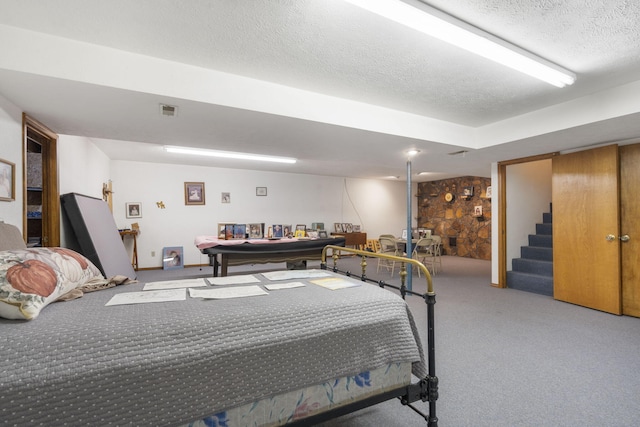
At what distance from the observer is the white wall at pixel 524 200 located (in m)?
5.34

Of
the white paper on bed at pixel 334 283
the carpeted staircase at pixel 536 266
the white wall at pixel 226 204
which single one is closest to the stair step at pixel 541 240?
the carpeted staircase at pixel 536 266

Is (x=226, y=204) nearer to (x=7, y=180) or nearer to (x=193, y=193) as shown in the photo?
(x=193, y=193)

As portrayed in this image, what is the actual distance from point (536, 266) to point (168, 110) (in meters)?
5.90

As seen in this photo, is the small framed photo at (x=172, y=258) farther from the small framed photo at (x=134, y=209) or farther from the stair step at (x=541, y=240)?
the stair step at (x=541, y=240)

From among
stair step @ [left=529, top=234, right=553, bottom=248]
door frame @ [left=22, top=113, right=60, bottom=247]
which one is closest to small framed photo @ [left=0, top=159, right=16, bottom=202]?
door frame @ [left=22, top=113, right=60, bottom=247]

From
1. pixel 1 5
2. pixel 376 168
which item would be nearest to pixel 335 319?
pixel 1 5

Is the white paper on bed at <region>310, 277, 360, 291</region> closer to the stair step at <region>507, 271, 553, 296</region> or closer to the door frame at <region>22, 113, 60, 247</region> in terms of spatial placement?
the door frame at <region>22, 113, 60, 247</region>

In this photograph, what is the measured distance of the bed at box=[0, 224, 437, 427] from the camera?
38.9 inches

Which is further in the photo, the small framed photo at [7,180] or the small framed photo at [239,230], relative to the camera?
the small framed photo at [239,230]

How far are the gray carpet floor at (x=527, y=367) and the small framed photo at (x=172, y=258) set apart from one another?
17.5ft

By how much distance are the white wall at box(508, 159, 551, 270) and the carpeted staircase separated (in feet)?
0.37

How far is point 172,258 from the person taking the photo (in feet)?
22.1

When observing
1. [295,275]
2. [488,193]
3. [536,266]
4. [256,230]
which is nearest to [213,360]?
[295,275]

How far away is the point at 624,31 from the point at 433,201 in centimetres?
811
